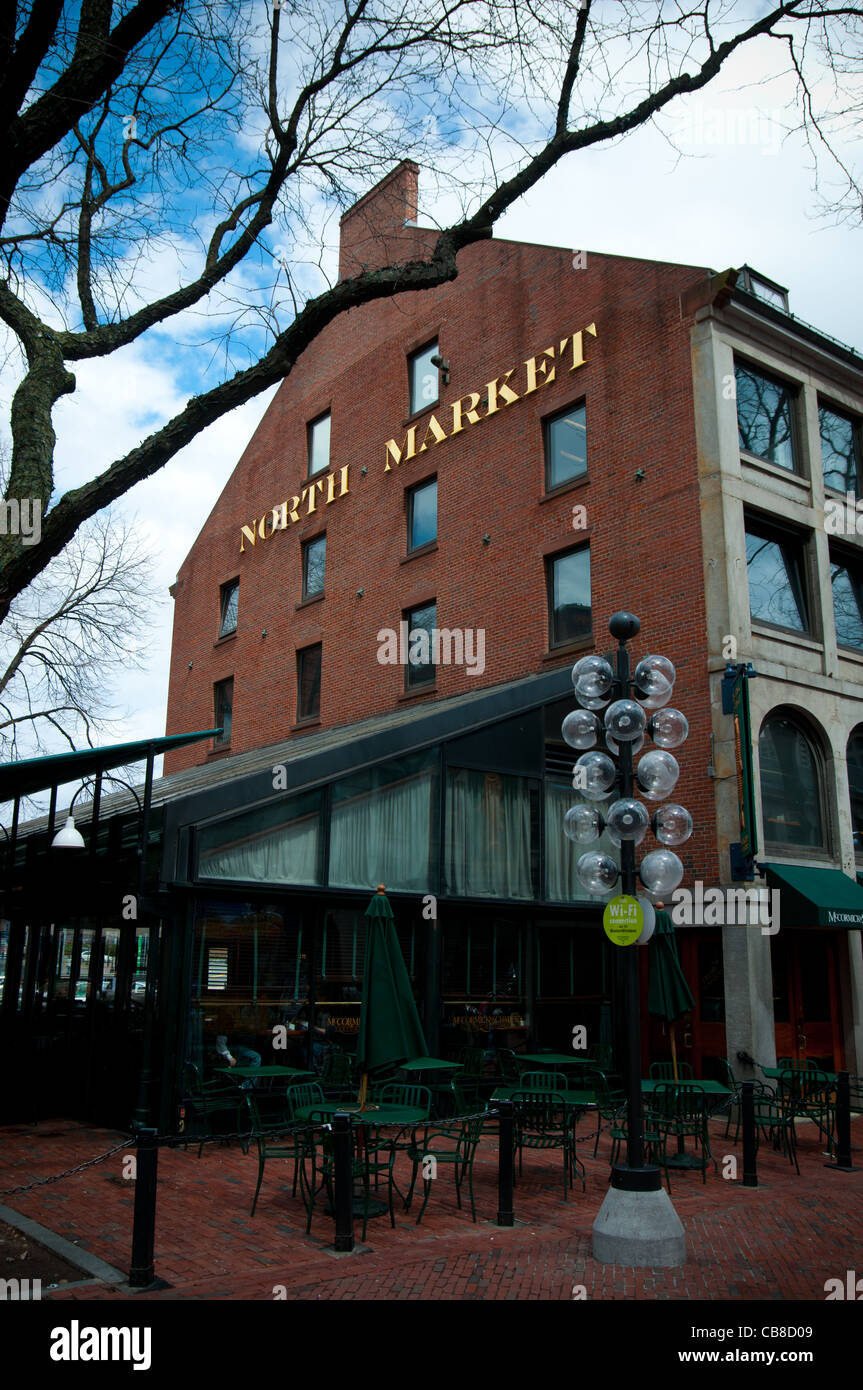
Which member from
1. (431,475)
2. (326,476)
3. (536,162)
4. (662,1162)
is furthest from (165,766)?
(536,162)

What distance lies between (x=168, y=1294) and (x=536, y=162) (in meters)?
8.10

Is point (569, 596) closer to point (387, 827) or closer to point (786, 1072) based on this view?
point (387, 827)

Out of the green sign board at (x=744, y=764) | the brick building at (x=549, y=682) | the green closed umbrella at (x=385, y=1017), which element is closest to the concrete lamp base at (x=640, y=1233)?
the green closed umbrella at (x=385, y=1017)

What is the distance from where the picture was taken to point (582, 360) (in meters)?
17.3

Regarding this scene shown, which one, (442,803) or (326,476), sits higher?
(326,476)

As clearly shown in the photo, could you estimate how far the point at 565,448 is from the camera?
17688 millimetres

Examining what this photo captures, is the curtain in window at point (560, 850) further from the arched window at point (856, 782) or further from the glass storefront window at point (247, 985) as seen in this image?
the arched window at point (856, 782)

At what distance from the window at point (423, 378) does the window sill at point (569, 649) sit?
22.1ft

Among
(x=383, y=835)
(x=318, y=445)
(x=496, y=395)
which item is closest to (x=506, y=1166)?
(x=383, y=835)

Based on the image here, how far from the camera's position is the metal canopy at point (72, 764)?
1081 centimetres

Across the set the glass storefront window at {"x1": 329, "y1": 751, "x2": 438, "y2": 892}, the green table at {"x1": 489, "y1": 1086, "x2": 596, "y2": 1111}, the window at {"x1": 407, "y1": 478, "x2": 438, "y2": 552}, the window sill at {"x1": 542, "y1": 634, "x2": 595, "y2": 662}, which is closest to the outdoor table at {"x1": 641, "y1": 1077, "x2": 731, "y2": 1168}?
the green table at {"x1": 489, "y1": 1086, "x2": 596, "y2": 1111}

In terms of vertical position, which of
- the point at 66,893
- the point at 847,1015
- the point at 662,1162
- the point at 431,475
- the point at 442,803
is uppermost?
the point at 431,475

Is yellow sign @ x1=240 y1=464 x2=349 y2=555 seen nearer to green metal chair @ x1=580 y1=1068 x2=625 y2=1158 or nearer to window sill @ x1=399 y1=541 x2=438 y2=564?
window sill @ x1=399 y1=541 x2=438 y2=564
